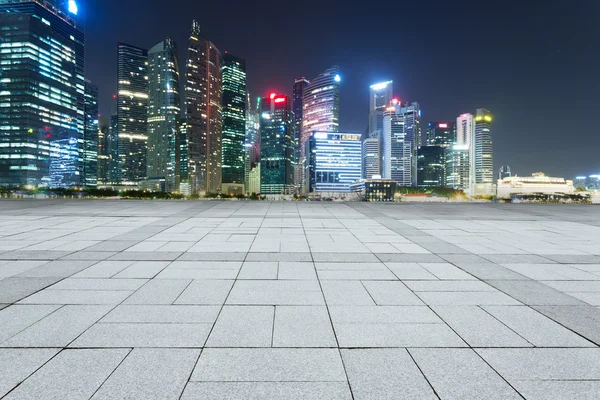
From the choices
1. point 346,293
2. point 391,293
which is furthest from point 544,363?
point 346,293

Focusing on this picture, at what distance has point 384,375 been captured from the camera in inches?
119

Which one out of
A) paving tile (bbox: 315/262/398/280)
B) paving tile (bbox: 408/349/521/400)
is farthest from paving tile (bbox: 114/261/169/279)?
paving tile (bbox: 408/349/521/400)

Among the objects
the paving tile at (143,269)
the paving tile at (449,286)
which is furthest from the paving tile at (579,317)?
the paving tile at (143,269)

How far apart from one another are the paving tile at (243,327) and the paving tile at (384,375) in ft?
3.16

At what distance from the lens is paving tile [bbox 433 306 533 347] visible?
146 inches

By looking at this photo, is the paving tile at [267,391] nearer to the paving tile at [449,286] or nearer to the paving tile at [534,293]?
the paving tile at [449,286]

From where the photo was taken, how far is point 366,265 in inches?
284

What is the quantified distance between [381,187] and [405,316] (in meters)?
186

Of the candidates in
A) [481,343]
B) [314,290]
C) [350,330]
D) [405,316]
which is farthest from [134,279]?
[481,343]

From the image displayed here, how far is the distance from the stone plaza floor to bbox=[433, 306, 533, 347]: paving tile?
24mm

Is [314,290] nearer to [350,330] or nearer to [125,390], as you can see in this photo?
[350,330]

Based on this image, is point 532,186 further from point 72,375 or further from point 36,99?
point 36,99

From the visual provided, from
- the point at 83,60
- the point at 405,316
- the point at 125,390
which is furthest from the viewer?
the point at 83,60

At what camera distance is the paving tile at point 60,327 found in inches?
143
